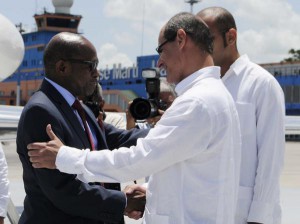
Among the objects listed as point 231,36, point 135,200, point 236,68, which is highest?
point 231,36

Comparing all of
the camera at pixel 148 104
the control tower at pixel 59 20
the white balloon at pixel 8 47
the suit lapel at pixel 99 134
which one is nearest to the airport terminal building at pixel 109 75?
the control tower at pixel 59 20

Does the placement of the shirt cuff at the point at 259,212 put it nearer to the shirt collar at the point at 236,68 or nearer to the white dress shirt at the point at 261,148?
the white dress shirt at the point at 261,148

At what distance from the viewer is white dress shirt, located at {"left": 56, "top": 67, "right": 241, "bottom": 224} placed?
2354mm

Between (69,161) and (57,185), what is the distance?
0.20 metres

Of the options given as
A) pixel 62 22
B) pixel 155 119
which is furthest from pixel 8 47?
pixel 62 22

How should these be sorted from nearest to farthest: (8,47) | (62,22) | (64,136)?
1. (64,136)
2. (8,47)
3. (62,22)

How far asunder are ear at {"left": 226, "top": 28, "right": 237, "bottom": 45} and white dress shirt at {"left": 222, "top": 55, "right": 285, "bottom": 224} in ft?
0.80

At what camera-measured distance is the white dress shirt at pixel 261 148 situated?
3.03 m

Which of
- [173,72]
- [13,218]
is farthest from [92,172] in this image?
[13,218]

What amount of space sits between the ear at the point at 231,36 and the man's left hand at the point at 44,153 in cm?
122

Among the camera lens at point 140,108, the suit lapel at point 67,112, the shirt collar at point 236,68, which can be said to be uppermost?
the shirt collar at point 236,68

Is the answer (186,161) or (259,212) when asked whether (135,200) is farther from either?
(259,212)

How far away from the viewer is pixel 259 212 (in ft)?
9.86

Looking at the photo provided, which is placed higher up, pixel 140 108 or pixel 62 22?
pixel 140 108
